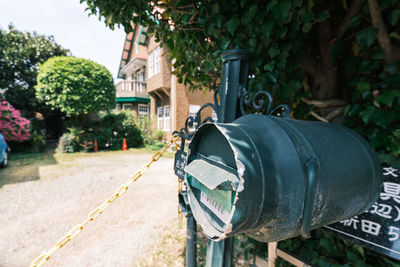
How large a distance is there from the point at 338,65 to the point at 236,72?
103cm

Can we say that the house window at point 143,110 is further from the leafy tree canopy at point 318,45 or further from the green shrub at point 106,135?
the leafy tree canopy at point 318,45

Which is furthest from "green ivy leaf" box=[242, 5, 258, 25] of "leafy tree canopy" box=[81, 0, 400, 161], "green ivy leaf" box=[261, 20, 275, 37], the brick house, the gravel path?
the brick house

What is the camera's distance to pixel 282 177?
0.72 metres

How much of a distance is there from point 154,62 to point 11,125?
333 inches

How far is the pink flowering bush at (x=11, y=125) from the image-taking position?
8703 mm

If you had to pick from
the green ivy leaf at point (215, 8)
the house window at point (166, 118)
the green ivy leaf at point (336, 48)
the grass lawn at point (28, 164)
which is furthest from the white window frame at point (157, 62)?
the green ivy leaf at point (336, 48)

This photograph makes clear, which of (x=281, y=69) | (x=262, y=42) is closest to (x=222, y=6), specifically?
(x=262, y=42)

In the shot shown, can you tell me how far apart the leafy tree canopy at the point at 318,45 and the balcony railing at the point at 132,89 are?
1475 centimetres

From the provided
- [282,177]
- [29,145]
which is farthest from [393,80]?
[29,145]

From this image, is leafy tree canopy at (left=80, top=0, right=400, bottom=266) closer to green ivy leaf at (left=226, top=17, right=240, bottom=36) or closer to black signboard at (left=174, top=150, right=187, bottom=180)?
green ivy leaf at (left=226, top=17, right=240, bottom=36)

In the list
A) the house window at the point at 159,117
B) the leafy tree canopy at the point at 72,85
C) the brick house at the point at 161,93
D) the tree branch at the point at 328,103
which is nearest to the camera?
the tree branch at the point at 328,103

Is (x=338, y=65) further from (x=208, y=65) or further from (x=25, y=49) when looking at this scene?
(x=25, y=49)

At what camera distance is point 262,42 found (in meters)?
1.40

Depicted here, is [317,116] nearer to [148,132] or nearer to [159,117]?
[148,132]
